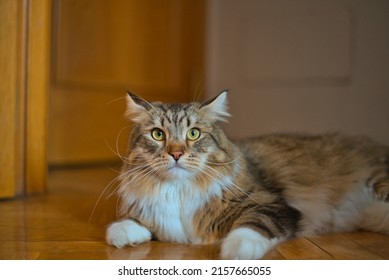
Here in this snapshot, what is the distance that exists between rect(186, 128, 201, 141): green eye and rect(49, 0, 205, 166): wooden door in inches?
65.7

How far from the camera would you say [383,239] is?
4.84ft

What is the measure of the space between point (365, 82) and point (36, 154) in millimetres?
1914

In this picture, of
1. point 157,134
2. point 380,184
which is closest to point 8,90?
point 157,134

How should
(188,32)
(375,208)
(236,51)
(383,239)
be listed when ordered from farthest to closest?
(188,32) < (236,51) < (375,208) < (383,239)

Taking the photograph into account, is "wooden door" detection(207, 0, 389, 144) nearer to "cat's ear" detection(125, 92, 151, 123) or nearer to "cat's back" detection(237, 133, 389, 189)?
"cat's back" detection(237, 133, 389, 189)

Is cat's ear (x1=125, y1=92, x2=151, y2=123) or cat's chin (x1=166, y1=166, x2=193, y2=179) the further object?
cat's ear (x1=125, y1=92, x2=151, y2=123)

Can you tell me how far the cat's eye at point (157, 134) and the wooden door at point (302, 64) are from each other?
1.53m

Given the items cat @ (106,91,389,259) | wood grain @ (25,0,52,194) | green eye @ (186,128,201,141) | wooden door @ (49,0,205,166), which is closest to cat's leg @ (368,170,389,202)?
cat @ (106,91,389,259)

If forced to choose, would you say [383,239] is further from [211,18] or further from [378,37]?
[211,18]

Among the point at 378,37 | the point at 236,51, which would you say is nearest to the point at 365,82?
the point at 378,37

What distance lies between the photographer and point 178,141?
53.5 inches

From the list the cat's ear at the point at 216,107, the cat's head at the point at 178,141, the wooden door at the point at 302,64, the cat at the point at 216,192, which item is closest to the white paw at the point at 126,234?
the cat at the point at 216,192

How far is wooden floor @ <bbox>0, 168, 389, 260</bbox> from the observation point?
50.1 inches

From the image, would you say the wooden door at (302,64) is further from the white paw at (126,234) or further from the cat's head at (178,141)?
the white paw at (126,234)
